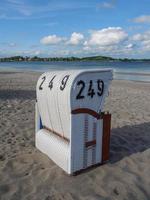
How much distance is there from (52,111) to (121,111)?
4.91 meters

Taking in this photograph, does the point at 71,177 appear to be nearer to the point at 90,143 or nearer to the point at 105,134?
the point at 90,143

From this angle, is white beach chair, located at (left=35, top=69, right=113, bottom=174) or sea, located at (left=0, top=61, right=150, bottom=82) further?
sea, located at (left=0, top=61, right=150, bottom=82)

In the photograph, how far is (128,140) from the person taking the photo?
19.2 feet

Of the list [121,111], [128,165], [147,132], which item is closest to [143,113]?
[121,111]

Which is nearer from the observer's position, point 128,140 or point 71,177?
point 71,177

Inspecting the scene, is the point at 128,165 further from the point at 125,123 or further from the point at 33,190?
the point at 125,123

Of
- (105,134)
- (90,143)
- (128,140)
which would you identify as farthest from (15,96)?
(90,143)

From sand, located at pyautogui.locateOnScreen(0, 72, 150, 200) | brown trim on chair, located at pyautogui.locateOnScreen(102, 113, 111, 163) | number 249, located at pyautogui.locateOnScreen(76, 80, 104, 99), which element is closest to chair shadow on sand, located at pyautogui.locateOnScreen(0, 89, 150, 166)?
sand, located at pyautogui.locateOnScreen(0, 72, 150, 200)

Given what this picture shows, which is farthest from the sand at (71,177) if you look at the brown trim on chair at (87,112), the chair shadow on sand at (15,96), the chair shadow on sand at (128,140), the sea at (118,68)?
the chair shadow on sand at (15,96)

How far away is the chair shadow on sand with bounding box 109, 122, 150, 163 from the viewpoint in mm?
5078

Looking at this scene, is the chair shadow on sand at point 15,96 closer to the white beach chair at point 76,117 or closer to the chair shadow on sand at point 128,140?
the chair shadow on sand at point 128,140

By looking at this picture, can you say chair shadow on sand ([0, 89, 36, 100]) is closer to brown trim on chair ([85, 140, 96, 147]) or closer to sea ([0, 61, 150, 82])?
sea ([0, 61, 150, 82])

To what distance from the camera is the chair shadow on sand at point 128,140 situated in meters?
5.08

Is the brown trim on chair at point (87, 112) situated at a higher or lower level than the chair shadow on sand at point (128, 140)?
higher
